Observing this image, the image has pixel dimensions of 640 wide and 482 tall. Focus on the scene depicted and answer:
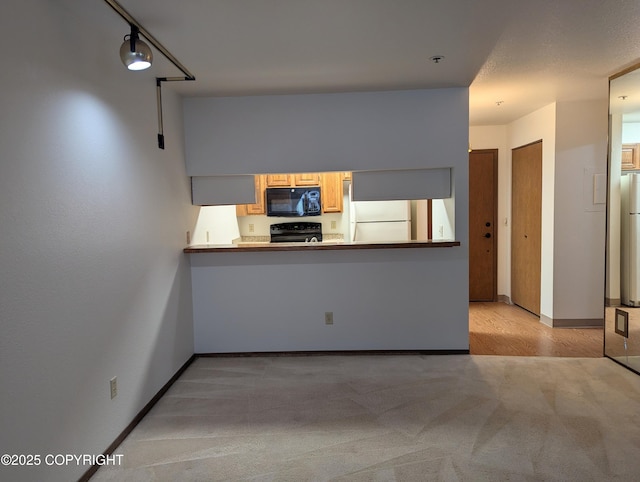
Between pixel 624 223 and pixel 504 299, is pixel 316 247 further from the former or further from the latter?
pixel 504 299

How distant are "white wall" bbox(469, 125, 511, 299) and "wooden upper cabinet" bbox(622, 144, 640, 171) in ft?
7.32

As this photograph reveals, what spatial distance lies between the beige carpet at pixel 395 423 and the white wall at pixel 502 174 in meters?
2.36

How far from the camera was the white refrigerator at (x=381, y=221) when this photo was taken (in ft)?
16.6

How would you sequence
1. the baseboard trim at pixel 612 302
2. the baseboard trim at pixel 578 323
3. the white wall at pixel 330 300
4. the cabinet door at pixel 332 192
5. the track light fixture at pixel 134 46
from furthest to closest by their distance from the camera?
the cabinet door at pixel 332 192, the baseboard trim at pixel 578 323, the white wall at pixel 330 300, the baseboard trim at pixel 612 302, the track light fixture at pixel 134 46

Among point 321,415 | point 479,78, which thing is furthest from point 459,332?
point 479,78

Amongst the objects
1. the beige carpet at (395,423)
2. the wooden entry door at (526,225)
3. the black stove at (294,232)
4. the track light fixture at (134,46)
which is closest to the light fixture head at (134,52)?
the track light fixture at (134,46)

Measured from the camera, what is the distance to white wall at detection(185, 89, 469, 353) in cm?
372

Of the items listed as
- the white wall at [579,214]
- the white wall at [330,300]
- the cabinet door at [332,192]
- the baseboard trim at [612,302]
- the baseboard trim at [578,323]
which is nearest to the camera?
the baseboard trim at [612,302]

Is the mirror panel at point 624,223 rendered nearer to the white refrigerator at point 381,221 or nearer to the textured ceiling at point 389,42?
the textured ceiling at point 389,42

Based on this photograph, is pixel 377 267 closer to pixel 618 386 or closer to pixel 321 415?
pixel 321 415

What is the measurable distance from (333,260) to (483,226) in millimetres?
2999

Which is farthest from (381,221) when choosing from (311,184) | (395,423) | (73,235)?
(73,235)

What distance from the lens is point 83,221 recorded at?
2139mm

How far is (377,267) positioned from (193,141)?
2.04m
